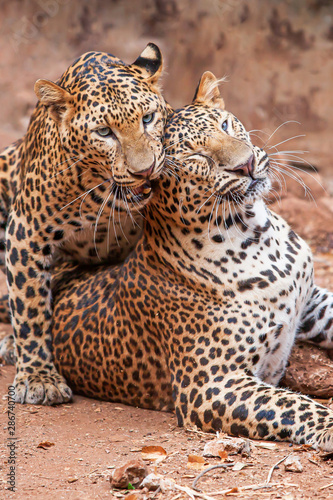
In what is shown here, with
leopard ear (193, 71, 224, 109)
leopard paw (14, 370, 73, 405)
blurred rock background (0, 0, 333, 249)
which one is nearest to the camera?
leopard ear (193, 71, 224, 109)

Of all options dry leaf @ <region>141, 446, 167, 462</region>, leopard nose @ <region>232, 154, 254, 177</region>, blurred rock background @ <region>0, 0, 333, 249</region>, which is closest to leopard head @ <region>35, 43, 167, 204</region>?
leopard nose @ <region>232, 154, 254, 177</region>

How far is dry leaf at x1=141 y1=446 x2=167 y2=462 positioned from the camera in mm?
5316

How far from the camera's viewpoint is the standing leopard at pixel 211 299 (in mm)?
5727

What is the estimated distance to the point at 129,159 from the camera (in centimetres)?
557

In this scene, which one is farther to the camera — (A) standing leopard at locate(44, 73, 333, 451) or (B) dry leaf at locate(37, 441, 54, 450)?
(B) dry leaf at locate(37, 441, 54, 450)

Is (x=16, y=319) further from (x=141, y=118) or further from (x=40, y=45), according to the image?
(x=40, y=45)

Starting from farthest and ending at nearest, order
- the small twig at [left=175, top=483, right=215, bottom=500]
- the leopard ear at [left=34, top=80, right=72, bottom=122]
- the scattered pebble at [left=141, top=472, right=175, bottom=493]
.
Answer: the leopard ear at [left=34, top=80, right=72, bottom=122]
the scattered pebble at [left=141, top=472, right=175, bottom=493]
the small twig at [left=175, top=483, right=215, bottom=500]

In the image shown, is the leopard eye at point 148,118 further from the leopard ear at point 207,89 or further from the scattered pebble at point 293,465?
the scattered pebble at point 293,465

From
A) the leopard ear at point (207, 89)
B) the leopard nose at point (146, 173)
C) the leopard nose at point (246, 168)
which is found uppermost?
the leopard ear at point (207, 89)

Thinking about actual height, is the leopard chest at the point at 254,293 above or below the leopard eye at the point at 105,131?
below

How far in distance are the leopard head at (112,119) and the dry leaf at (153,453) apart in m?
1.92

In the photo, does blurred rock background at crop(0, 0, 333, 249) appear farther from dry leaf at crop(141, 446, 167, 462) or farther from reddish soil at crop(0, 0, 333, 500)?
dry leaf at crop(141, 446, 167, 462)

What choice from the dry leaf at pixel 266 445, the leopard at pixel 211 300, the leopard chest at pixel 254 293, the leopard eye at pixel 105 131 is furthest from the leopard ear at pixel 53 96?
the dry leaf at pixel 266 445

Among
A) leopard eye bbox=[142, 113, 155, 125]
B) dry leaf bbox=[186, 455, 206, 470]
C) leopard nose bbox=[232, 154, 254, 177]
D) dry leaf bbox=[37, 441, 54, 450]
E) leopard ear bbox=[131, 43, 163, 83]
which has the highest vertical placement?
leopard ear bbox=[131, 43, 163, 83]
